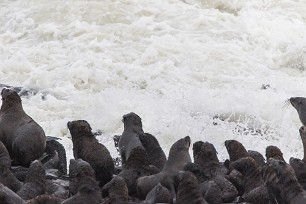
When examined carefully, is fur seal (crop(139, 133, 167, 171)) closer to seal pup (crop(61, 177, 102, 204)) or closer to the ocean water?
seal pup (crop(61, 177, 102, 204))

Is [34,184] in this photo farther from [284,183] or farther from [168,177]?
[284,183]

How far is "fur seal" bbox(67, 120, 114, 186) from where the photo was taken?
5.38 m

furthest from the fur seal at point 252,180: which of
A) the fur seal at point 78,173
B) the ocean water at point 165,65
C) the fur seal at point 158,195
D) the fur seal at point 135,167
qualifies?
the ocean water at point 165,65

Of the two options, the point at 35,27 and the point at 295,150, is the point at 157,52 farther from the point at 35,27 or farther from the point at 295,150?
the point at 295,150

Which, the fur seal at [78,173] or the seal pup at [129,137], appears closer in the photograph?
the fur seal at [78,173]

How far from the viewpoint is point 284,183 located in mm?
4594

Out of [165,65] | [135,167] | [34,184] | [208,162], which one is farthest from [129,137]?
[165,65]

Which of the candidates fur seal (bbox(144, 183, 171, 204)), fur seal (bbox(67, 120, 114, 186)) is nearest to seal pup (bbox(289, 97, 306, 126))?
fur seal (bbox(67, 120, 114, 186))

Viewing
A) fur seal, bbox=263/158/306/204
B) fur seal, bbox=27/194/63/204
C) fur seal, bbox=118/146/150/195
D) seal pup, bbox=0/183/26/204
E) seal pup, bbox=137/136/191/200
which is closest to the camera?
seal pup, bbox=0/183/26/204

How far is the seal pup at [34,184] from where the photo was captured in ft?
16.1

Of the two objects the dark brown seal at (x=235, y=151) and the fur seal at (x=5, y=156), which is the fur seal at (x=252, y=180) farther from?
the fur seal at (x=5, y=156)

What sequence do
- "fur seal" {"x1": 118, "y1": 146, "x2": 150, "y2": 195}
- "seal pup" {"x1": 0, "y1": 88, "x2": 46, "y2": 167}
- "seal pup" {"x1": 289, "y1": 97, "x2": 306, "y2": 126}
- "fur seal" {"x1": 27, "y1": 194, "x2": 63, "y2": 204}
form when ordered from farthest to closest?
"seal pup" {"x1": 289, "y1": 97, "x2": 306, "y2": 126} < "seal pup" {"x1": 0, "y1": 88, "x2": 46, "y2": 167} < "fur seal" {"x1": 118, "y1": 146, "x2": 150, "y2": 195} < "fur seal" {"x1": 27, "y1": 194, "x2": 63, "y2": 204}

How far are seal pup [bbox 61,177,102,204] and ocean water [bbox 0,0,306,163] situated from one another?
521 centimetres

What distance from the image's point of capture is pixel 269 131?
12117mm
